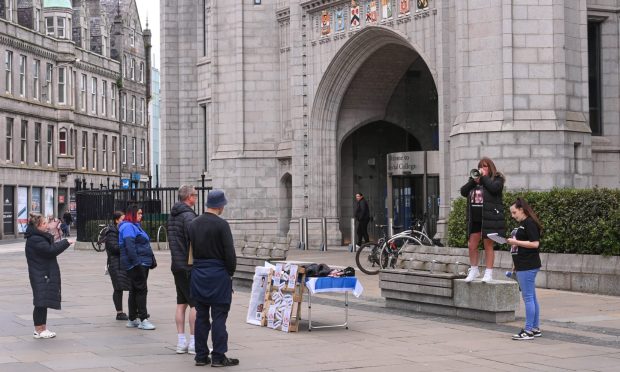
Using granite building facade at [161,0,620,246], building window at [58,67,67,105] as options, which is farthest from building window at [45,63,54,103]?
granite building facade at [161,0,620,246]

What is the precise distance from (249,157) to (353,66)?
511 cm

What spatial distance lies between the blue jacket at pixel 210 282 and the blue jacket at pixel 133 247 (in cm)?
355

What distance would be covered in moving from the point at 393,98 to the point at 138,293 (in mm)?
20474

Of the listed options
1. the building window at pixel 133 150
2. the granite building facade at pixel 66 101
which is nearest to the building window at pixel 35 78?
the granite building facade at pixel 66 101

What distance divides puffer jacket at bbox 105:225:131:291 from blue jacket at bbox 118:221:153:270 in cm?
41

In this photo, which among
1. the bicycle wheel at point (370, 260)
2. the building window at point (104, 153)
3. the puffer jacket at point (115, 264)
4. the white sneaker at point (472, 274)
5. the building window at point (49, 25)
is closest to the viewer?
the white sneaker at point (472, 274)

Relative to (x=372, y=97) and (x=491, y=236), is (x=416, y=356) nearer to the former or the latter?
(x=491, y=236)

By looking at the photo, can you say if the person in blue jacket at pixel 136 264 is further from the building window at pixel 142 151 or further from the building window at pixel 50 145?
the building window at pixel 142 151

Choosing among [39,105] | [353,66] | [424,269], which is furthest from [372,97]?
[39,105]

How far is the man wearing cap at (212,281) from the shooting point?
11289 millimetres

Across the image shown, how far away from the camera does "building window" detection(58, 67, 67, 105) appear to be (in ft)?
222

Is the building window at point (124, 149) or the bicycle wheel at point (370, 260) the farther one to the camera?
the building window at point (124, 149)

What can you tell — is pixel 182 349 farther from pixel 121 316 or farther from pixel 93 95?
pixel 93 95

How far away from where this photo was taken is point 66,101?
67812mm
